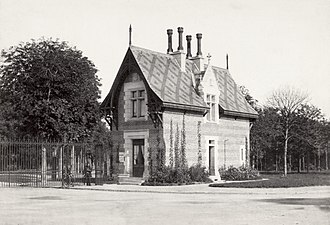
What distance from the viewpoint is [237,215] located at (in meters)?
12.4

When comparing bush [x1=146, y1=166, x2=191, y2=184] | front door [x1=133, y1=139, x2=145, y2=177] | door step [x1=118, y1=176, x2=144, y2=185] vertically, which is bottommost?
door step [x1=118, y1=176, x2=144, y2=185]

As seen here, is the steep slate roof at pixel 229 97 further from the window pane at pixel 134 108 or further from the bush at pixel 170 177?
the bush at pixel 170 177

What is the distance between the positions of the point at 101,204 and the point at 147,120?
13067 millimetres

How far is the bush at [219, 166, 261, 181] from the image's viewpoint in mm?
30609

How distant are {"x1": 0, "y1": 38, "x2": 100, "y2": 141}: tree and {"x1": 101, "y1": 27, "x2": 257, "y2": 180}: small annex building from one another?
10.1 feet

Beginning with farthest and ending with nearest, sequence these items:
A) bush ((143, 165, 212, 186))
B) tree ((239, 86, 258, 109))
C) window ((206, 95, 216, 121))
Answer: tree ((239, 86, 258, 109)), window ((206, 95, 216, 121)), bush ((143, 165, 212, 186))

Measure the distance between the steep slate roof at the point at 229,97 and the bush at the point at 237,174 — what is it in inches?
138

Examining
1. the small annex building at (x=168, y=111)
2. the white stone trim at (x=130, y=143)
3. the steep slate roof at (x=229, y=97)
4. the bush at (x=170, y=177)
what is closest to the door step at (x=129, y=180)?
the small annex building at (x=168, y=111)

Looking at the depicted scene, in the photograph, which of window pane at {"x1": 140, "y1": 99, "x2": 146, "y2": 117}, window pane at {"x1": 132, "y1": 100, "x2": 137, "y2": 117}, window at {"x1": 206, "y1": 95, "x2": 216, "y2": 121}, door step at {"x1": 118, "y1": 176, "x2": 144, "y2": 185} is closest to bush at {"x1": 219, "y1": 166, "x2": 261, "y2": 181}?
window at {"x1": 206, "y1": 95, "x2": 216, "y2": 121}

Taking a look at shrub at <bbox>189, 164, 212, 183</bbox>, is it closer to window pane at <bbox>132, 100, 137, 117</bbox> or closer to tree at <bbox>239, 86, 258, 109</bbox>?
window pane at <bbox>132, 100, 137, 117</bbox>

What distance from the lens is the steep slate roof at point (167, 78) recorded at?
2820 cm

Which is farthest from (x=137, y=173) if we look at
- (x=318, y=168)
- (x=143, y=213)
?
(x=318, y=168)

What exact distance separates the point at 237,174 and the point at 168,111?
243 inches

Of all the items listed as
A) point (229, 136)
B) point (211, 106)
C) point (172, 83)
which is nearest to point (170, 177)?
point (172, 83)
